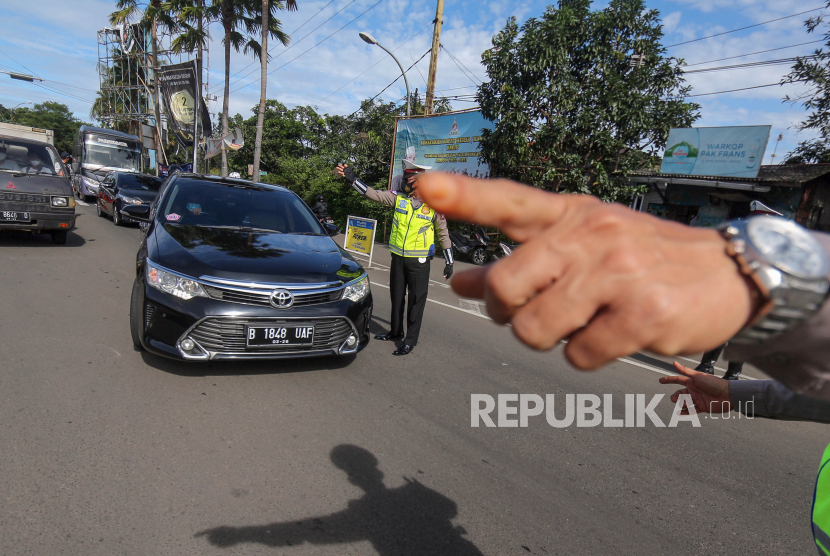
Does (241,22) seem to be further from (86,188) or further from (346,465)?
(346,465)

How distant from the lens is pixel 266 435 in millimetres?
3092

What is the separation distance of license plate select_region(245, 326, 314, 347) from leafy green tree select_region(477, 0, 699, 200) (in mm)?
9690

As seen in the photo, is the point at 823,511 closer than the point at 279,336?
Yes

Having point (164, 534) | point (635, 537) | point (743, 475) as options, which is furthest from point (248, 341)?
point (743, 475)

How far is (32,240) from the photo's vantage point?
930 centimetres

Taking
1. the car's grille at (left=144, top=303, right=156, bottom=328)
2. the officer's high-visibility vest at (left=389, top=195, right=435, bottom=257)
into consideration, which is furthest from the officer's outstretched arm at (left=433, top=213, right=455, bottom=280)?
the car's grille at (left=144, top=303, right=156, bottom=328)

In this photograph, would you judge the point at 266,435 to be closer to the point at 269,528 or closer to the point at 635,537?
the point at 269,528

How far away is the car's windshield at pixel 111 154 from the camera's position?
19.5m

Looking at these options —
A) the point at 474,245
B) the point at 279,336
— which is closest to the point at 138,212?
the point at 279,336

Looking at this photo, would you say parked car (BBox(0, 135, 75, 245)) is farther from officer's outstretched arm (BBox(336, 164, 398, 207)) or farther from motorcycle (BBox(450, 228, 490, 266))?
motorcycle (BBox(450, 228, 490, 266))

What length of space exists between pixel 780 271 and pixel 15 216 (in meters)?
9.93

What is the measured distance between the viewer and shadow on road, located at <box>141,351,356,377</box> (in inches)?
154

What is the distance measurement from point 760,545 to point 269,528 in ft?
8.16

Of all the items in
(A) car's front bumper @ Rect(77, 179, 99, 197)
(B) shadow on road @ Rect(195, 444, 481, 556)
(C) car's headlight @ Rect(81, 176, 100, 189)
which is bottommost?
(A) car's front bumper @ Rect(77, 179, 99, 197)
